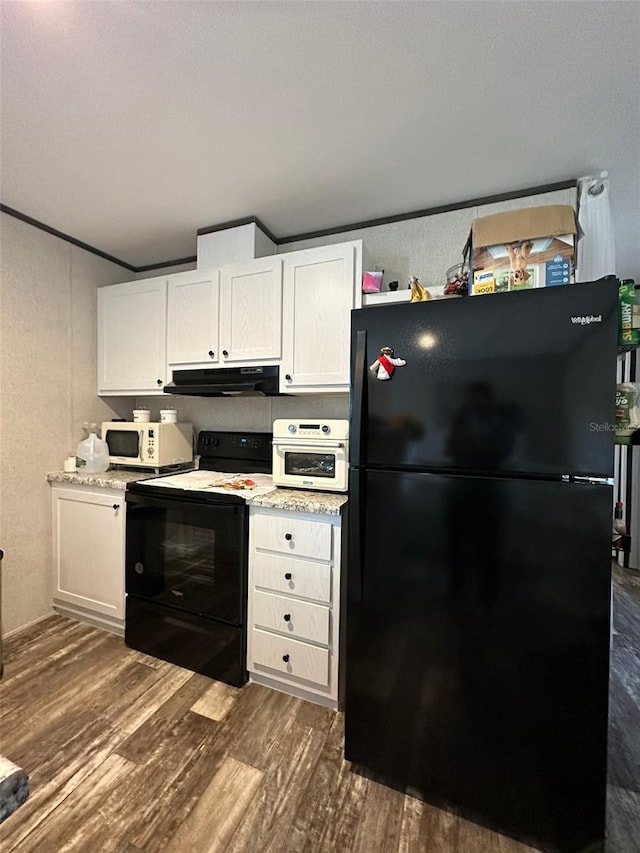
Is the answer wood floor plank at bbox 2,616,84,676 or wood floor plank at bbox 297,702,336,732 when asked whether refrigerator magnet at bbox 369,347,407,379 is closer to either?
wood floor plank at bbox 297,702,336,732

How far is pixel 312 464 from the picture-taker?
175cm

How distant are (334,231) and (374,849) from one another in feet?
8.94

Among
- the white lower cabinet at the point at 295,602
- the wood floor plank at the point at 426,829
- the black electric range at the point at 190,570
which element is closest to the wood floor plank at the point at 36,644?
the black electric range at the point at 190,570

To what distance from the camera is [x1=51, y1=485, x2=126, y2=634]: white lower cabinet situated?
201 cm

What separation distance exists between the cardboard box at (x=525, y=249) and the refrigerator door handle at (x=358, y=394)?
0.46 metres

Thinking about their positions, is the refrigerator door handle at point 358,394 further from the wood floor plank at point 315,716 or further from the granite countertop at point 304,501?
the wood floor plank at point 315,716

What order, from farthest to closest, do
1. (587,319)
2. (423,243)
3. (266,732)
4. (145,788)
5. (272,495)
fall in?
(423,243) < (272,495) < (266,732) < (145,788) < (587,319)

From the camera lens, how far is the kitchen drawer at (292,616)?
1.54m

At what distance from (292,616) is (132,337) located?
6.62 ft

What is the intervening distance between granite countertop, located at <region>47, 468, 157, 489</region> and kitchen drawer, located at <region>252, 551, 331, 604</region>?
0.89 meters

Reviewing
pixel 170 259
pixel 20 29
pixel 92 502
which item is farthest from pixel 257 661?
pixel 170 259

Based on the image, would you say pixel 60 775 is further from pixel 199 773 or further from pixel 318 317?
pixel 318 317

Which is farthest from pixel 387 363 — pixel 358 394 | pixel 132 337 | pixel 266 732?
pixel 132 337

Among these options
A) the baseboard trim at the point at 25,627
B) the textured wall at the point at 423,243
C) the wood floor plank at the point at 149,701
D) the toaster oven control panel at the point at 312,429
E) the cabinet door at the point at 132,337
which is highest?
the textured wall at the point at 423,243
